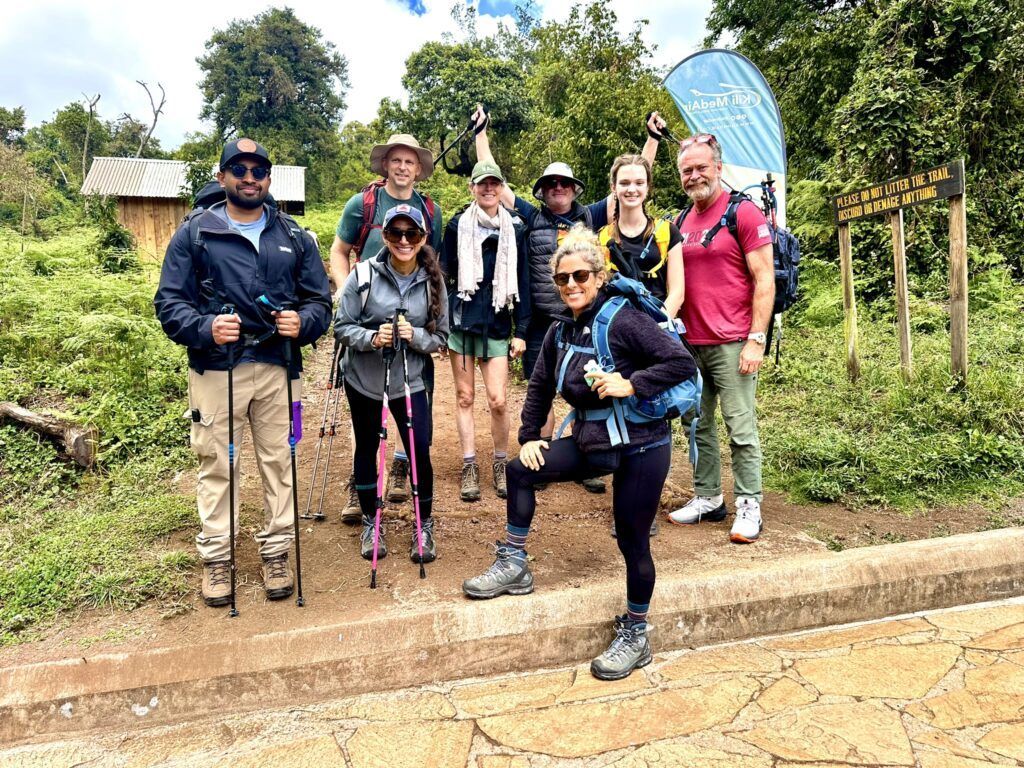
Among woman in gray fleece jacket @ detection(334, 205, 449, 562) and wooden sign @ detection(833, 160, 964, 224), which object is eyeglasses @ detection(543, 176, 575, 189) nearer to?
woman in gray fleece jacket @ detection(334, 205, 449, 562)

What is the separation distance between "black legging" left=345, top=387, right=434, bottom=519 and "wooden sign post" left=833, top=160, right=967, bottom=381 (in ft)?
15.5

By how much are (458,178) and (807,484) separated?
82.2 ft

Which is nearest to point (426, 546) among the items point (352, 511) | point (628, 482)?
point (352, 511)

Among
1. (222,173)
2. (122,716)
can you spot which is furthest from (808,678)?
(222,173)

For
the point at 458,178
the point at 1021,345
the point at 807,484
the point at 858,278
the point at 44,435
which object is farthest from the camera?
the point at 458,178

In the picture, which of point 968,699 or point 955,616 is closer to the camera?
point 968,699

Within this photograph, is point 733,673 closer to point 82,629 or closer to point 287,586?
point 287,586

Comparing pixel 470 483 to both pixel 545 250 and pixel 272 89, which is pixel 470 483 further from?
pixel 272 89

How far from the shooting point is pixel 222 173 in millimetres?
3500

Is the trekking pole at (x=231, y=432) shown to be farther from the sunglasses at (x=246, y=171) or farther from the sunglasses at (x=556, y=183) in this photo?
the sunglasses at (x=556, y=183)

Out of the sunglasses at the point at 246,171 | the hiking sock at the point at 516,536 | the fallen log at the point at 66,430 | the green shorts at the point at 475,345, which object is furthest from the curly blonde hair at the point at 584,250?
the fallen log at the point at 66,430

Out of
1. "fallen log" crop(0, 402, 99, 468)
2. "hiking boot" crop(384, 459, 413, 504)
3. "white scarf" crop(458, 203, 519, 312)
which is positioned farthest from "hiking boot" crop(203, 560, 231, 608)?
"fallen log" crop(0, 402, 99, 468)

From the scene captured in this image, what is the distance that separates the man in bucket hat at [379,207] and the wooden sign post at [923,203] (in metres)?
4.25

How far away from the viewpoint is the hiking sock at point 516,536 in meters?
3.27
